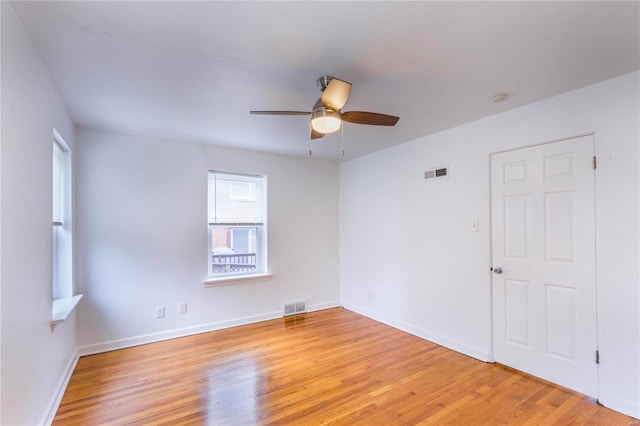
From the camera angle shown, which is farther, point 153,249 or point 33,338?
point 153,249

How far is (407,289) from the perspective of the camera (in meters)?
3.89

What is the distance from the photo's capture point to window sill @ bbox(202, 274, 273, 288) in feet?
12.9

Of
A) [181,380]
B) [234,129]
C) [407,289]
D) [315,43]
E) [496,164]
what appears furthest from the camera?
[407,289]

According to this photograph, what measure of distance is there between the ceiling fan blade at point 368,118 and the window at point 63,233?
8.64ft

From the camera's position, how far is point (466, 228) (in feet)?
10.6

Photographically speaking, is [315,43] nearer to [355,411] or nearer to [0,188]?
[0,188]

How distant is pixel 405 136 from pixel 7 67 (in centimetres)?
337

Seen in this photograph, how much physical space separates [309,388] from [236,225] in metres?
2.40

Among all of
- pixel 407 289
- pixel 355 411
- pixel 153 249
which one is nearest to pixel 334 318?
pixel 407 289

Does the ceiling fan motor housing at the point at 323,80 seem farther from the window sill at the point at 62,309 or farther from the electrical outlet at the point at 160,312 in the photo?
the electrical outlet at the point at 160,312

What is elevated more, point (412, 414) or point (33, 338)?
point (33, 338)

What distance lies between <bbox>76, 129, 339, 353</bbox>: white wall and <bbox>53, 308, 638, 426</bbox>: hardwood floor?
1.14ft

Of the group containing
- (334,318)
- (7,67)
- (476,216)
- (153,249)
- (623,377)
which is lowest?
(334,318)

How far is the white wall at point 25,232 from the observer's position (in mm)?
1455
